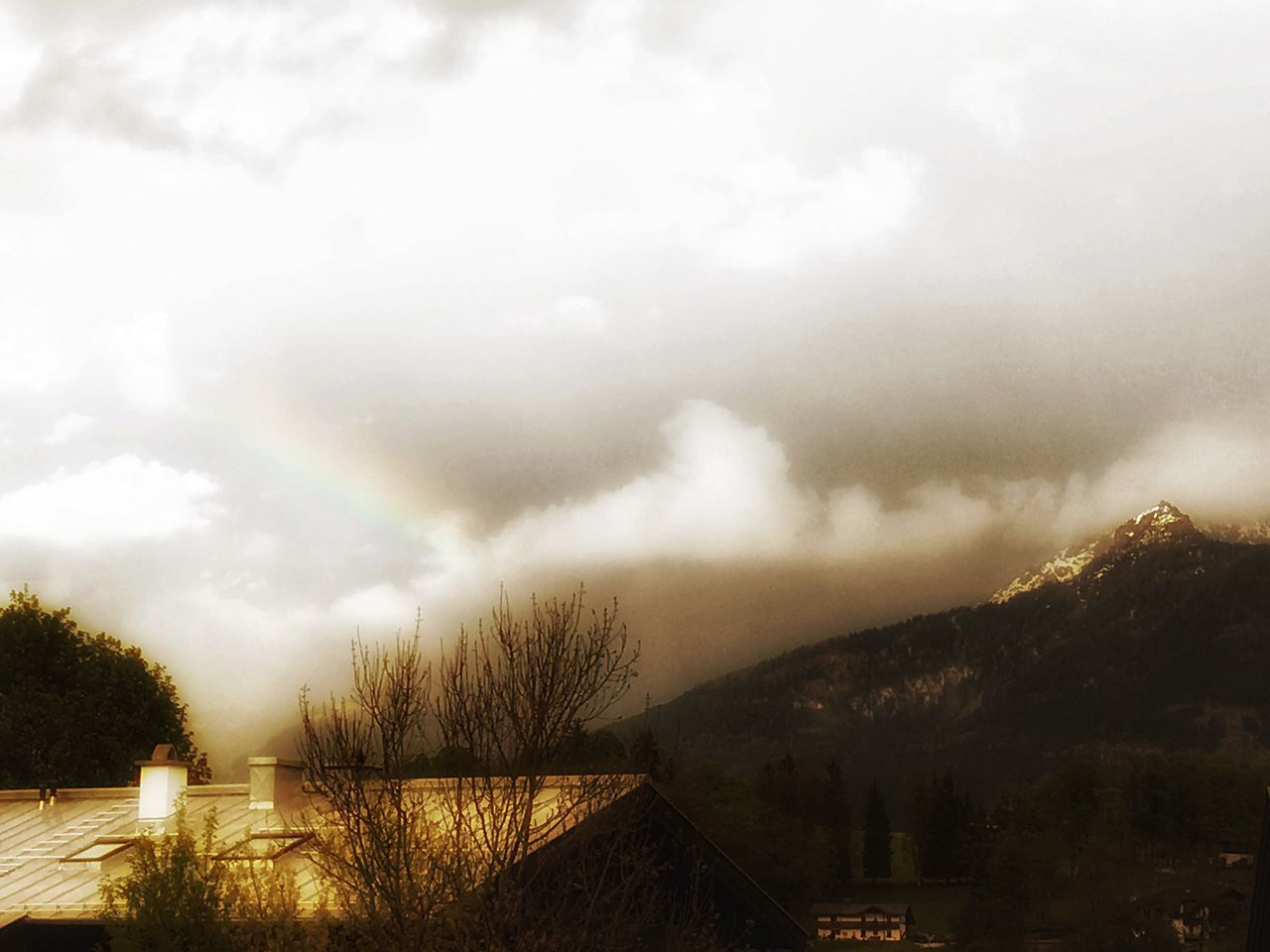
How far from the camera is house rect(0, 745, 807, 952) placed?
2272cm

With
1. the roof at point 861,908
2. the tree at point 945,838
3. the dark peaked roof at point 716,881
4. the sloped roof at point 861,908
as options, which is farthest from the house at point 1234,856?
the dark peaked roof at point 716,881

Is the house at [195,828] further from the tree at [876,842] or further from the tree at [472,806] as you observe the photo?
the tree at [876,842]

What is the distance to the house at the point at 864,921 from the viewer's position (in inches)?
6260

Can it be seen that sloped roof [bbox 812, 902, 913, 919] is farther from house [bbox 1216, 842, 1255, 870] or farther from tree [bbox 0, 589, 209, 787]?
tree [bbox 0, 589, 209, 787]

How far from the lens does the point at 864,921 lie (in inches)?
6437

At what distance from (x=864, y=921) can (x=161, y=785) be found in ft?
478

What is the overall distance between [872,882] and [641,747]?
172238mm

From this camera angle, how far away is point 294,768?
2756 centimetres

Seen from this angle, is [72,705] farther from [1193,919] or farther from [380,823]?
[1193,919]

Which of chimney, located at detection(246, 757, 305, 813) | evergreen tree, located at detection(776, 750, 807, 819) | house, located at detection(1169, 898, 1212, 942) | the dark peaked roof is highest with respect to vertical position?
chimney, located at detection(246, 757, 305, 813)

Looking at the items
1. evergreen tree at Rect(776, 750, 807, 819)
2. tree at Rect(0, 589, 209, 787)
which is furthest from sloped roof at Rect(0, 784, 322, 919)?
evergreen tree at Rect(776, 750, 807, 819)

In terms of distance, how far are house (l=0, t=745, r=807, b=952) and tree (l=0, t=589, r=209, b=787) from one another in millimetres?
28101

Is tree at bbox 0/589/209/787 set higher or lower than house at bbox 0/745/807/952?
higher

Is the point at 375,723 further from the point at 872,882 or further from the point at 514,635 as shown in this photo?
the point at 872,882
